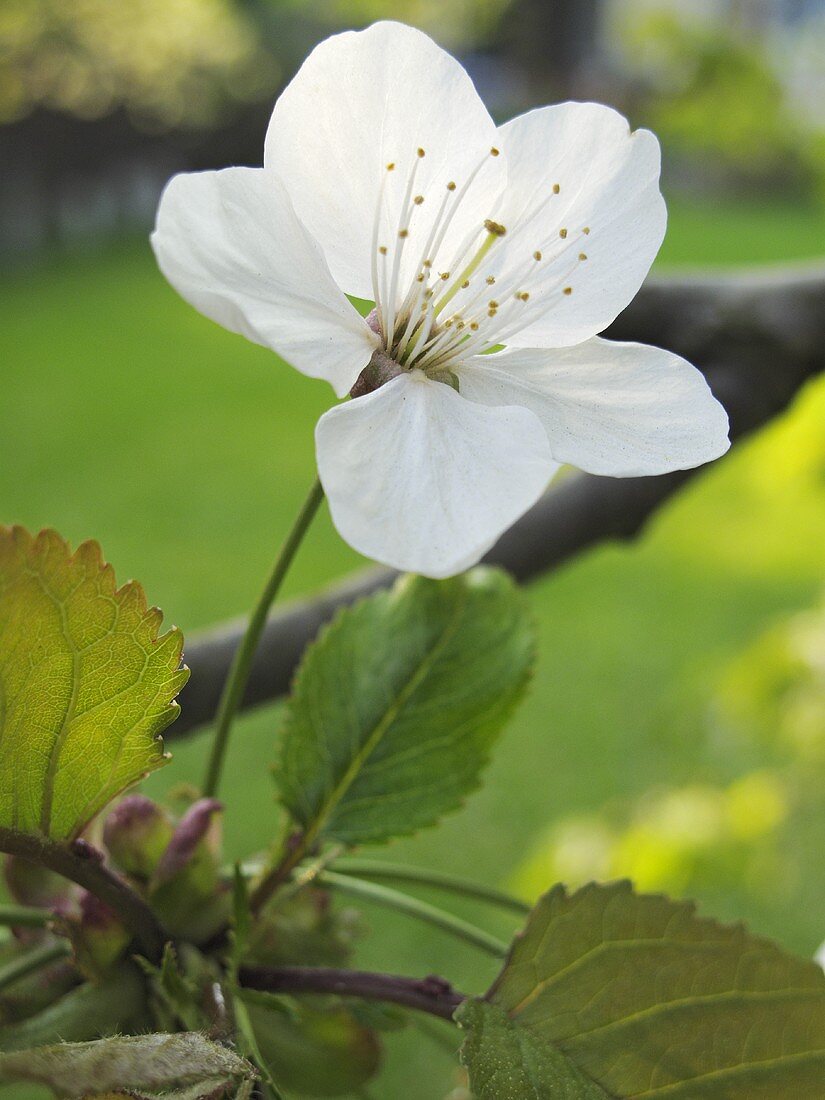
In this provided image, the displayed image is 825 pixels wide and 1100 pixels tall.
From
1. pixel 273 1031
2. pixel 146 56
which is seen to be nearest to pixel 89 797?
pixel 273 1031

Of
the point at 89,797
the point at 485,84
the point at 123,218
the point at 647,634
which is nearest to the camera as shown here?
the point at 89,797

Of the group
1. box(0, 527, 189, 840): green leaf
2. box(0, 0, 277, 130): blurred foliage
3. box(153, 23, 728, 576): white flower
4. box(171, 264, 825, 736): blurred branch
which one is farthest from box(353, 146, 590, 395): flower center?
box(0, 0, 277, 130): blurred foliage

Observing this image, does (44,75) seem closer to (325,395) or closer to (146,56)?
(146,56)

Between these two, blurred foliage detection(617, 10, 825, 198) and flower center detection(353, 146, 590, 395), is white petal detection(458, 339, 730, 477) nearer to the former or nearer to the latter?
flower center detection(353, 146, 590, 395)

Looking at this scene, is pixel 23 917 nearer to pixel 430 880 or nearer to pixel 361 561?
pixel 430 880

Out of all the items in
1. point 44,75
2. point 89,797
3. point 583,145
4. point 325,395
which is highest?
point 583,145

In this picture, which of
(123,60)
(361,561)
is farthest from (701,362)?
(123,60)
